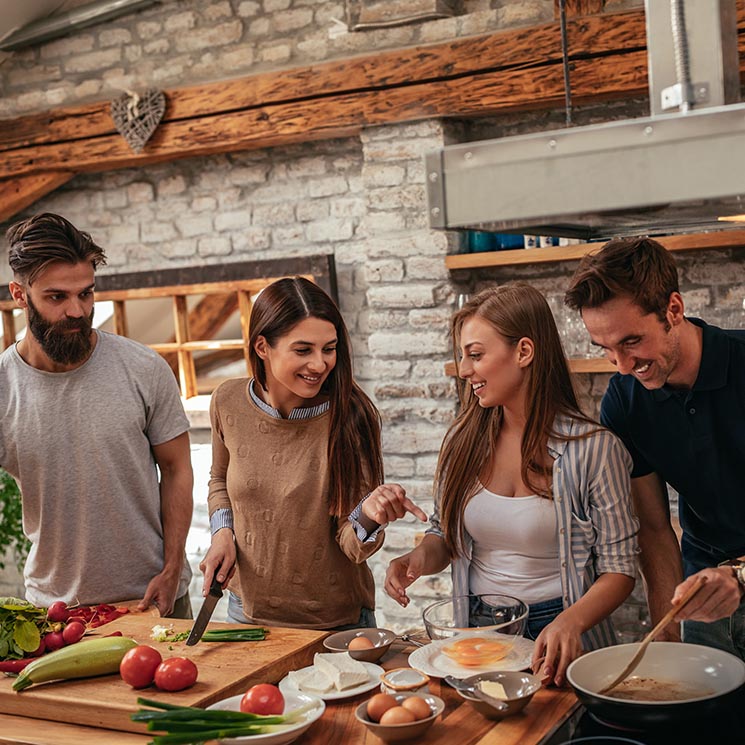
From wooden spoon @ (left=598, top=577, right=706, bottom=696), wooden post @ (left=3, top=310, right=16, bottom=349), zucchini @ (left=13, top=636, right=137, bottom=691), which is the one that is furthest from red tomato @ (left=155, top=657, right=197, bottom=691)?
wooden post @ (left=3, top=310, right=16, bottom=349)

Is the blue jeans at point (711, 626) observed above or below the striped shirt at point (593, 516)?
below

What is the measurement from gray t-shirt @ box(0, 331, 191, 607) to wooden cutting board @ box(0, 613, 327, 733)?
0.49m

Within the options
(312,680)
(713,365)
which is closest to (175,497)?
(312,680)

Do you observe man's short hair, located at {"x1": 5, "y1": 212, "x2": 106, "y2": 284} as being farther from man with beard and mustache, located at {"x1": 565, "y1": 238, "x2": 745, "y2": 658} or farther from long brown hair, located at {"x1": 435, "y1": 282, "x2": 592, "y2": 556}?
man with beard and mustache, located at {"x1": 565, "y1": 238, "x2": 745, "y2": 658}

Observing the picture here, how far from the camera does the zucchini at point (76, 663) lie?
217 centimetres

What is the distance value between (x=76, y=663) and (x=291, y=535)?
2.20ft

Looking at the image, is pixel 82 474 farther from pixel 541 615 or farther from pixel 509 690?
pixel 509 690

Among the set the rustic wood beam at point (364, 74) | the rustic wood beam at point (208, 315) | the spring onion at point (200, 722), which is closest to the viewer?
the spring onion at point (200, 722)

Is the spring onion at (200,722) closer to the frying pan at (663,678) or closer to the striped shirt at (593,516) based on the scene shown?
the frying pan at (663,678)

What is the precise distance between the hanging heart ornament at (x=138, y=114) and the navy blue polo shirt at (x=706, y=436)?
3.46m

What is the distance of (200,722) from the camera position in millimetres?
1780

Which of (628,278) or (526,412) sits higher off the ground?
(628,278)

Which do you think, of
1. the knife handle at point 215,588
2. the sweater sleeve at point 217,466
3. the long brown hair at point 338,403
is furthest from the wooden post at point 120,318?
the knife handle at point 215,588

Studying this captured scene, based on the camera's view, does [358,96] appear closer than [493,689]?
No
